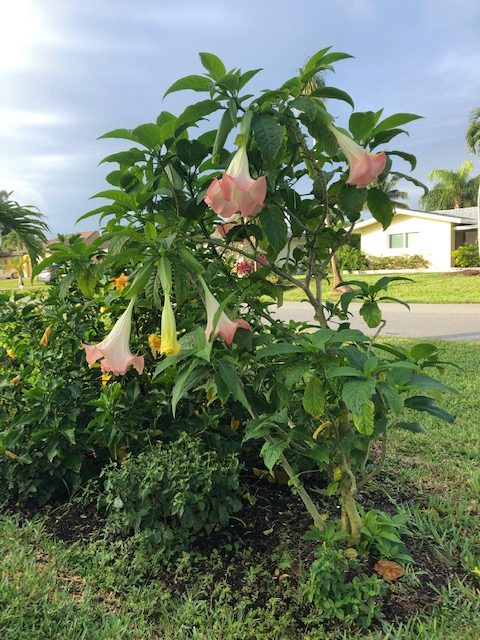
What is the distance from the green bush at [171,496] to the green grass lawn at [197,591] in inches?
4.4

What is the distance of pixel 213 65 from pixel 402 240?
2509cm

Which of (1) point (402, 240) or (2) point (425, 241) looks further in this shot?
(1) point (402, 240)

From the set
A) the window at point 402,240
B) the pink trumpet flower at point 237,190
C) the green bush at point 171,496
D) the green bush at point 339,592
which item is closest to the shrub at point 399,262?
the window at point 402,240

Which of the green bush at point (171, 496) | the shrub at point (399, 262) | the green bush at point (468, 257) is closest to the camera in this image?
the green bush at point (171, 496)

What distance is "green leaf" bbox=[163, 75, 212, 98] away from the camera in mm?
1332

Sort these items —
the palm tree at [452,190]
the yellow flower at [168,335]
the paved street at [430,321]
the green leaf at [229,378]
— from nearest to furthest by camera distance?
1. the yellow flower at [168,335]
2. the green leaf at [229,378]
3. the paved street at [430,321]
4. the palm tree at [452,190]

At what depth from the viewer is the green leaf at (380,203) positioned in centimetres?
154

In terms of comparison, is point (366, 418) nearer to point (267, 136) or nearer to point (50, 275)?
point (267, 136)

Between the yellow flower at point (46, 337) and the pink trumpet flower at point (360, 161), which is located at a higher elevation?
the pink trumpet flower at point (360, 161)

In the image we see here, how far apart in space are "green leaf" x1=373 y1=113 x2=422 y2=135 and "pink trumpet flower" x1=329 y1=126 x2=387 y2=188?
0.53 feet

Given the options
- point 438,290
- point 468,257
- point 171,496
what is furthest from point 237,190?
point 468,257

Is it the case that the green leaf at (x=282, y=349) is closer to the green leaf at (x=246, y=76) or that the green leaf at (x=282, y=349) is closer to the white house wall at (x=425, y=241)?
the green leaf at (x=246, y=76)

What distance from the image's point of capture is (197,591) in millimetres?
→ 1812

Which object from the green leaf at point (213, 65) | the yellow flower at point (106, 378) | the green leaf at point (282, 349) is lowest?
the yellow flower at point (106, 378)
